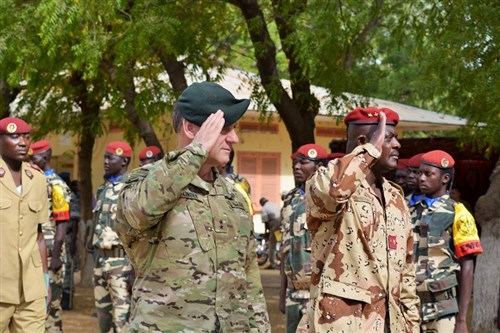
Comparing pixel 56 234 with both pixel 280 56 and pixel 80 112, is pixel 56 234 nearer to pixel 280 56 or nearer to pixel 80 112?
pixel 80 112

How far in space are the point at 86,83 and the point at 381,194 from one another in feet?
38.6

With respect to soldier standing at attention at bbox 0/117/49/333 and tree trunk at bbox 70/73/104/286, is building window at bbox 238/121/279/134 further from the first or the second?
soldier standing at attention at bbox 0/117/49/333

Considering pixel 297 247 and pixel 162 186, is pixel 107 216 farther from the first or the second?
pixel 162 186

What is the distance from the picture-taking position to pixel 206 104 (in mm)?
4043

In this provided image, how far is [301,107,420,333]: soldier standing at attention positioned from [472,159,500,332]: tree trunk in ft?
22.6

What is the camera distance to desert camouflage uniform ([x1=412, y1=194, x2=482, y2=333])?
24.3ft

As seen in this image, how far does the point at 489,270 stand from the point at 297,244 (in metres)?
3.74

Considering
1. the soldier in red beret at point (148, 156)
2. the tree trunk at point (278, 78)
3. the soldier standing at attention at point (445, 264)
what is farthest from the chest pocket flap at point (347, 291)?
the tree trunk at point (278, 78)

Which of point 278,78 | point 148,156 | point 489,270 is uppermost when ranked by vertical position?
point 278,78

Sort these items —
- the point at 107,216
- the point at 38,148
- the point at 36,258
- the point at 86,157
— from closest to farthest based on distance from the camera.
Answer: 1. the point at 36,258
2. the point at 107,216
3. the point at 38,148
4. the point at 86,157

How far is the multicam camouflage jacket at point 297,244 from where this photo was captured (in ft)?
29.1

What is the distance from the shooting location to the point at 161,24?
39.4 ft

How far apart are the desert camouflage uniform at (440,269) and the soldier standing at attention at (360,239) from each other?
7.74 ft

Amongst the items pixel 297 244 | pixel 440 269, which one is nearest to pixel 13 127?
pixel 297 244
